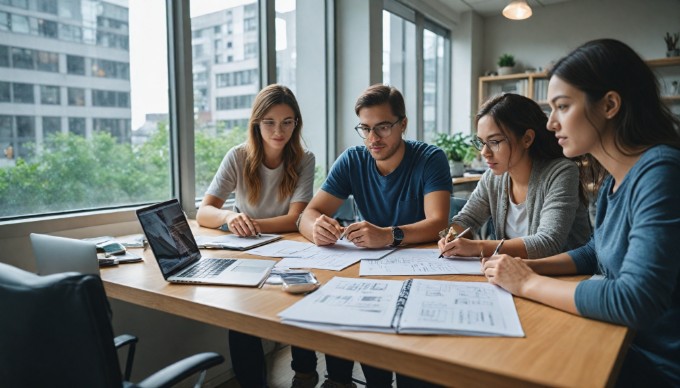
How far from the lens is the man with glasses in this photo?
68.3 inches

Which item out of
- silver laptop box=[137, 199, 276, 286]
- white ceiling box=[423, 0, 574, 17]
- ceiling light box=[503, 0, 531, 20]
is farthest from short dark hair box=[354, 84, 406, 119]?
white ceiling box=[423, 0, 574, 17]

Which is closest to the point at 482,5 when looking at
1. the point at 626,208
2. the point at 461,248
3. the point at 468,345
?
the point at 461,248

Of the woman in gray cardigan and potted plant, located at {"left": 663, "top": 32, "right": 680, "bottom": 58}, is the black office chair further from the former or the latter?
potted plant, located at {"left": 663, "top": 32, "right": 680, "bottom": 58}

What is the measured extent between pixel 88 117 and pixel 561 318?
6.42 ft

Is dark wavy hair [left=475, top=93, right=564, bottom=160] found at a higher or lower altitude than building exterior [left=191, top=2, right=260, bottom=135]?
lower

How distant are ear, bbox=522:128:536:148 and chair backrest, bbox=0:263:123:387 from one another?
1.35 m

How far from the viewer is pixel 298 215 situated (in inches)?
80.5

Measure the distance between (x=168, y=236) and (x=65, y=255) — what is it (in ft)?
0.89

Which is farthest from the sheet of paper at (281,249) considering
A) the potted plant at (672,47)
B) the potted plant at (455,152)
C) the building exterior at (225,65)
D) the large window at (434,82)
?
the potted plant at (672,47)

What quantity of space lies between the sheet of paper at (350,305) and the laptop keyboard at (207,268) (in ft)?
1.11

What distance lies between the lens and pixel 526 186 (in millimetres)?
1661

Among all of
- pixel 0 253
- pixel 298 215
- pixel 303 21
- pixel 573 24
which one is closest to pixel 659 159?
pixel 298 215

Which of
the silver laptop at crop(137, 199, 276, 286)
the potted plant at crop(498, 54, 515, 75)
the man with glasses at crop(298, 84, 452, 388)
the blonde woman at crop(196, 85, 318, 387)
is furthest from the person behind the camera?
the potted plant at crop(498, 54, 515, 75)

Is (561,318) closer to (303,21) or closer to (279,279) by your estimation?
(279,279)
